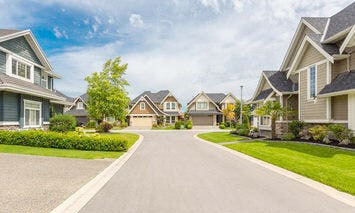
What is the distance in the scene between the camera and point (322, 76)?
16828 millimetres

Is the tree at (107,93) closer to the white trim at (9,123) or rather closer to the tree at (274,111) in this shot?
the white trim at (9,123)

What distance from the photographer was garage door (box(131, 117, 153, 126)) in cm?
5030

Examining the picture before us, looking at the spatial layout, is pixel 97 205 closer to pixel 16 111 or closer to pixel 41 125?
pixel 16 111

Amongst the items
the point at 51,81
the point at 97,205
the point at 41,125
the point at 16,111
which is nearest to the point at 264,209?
the point at 97,205

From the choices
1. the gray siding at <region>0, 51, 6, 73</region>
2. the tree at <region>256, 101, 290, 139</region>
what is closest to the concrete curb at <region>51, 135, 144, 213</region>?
the gray siding at <region>0, 51, 6, 73</region>

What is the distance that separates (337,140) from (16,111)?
21505 mm

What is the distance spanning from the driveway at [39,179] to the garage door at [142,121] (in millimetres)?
39360

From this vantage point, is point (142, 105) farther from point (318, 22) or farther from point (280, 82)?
point (318, 22)

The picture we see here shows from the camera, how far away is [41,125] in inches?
824

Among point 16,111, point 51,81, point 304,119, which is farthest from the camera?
point 51,81

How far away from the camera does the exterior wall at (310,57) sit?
17.4m

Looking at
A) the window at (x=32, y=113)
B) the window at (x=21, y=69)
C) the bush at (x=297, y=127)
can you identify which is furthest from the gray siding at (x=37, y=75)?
the bush at (x=297, y=127)

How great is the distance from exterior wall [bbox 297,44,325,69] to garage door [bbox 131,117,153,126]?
114 ft

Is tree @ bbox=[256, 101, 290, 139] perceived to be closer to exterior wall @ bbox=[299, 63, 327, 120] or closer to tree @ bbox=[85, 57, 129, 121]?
exterior wall @ bbox=[299, 63, 327, 120]
